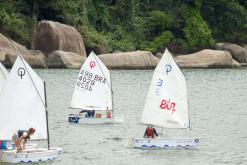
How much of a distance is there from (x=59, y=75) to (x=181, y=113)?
1538 inches

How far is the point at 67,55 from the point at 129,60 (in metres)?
7.67

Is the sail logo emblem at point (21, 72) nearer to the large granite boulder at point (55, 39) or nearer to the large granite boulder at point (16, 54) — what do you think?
the large granite boulder at point (16, 54)

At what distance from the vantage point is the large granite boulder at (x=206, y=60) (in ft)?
307

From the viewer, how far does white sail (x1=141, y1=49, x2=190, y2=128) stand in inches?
1540

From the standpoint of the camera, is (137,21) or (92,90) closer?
(92,90)

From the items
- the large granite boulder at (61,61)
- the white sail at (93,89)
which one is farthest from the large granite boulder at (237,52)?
the white sail at (93,89)

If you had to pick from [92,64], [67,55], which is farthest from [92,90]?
[67,55]

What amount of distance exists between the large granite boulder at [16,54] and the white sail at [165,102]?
42.8 metres

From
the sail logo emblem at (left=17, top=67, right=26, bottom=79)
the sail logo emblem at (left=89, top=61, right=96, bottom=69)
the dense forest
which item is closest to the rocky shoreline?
the dense forest

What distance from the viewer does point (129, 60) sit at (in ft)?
293

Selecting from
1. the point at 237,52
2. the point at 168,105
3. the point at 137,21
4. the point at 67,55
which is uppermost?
the point at 137,21

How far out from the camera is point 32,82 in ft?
110

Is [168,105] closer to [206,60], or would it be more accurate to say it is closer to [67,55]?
[67,55]

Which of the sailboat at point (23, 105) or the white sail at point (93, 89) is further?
the white sail at point (93, 89)
